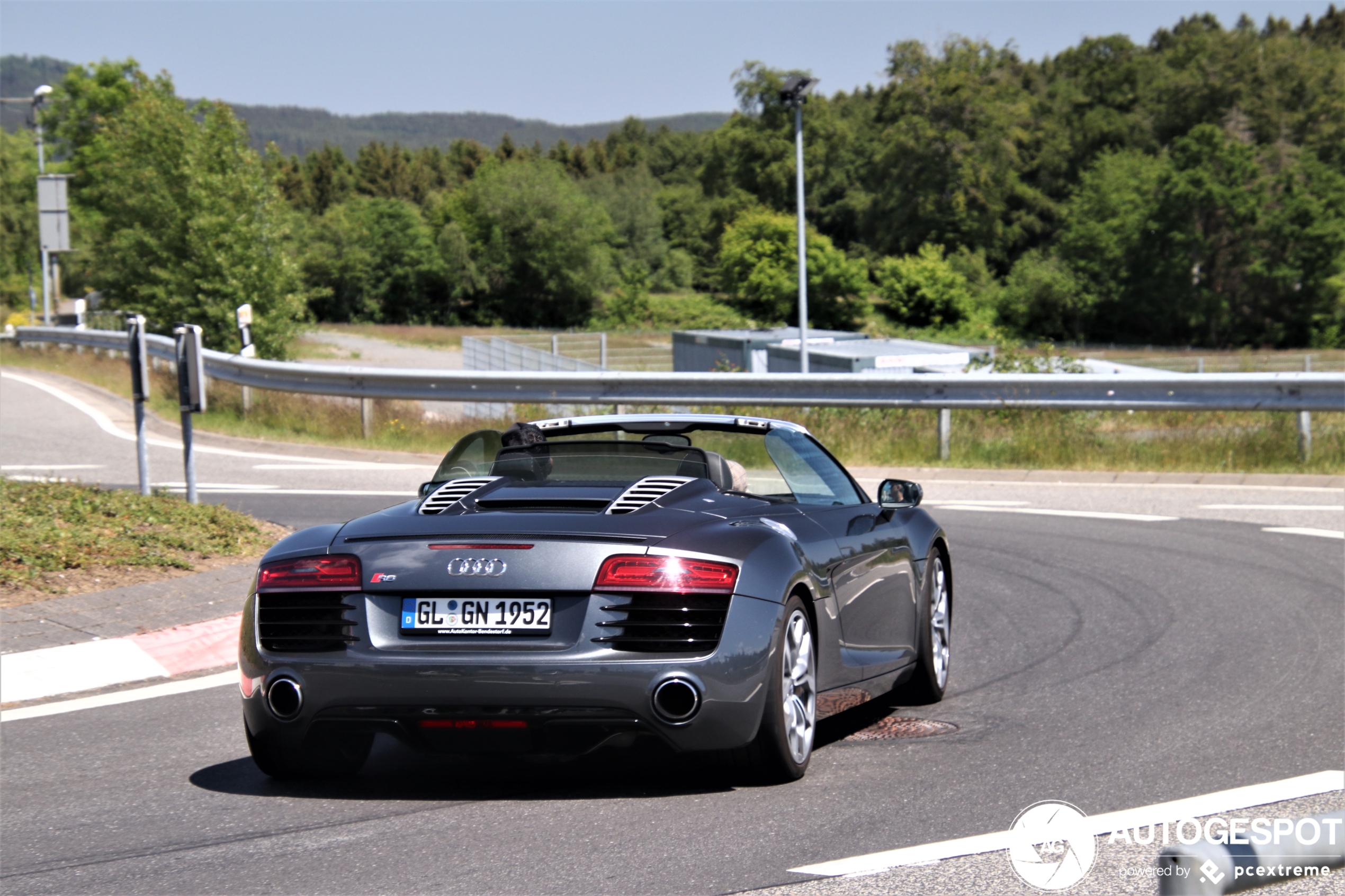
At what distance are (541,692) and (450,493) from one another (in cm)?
99

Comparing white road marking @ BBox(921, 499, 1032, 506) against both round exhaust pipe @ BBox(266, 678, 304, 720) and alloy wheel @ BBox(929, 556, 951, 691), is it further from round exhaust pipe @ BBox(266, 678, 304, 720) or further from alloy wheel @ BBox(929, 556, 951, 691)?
→ round exhaust pipe @ BBox(266, 678, 304, 720)

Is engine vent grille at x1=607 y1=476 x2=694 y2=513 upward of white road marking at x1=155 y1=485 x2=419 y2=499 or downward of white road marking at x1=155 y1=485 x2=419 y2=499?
upward

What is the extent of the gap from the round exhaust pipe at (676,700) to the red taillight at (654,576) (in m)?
0.28

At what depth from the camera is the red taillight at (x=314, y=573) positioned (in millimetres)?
4699

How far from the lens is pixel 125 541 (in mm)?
9094

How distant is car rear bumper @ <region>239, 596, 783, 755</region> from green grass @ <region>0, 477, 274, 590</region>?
429cm

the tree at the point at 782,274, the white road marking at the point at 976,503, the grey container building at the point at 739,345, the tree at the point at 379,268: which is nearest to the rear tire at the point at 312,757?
the white road marking at the point at 976,503

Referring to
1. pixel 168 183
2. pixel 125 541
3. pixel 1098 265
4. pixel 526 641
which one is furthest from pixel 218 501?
pixel 1098 265

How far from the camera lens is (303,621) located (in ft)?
15.6

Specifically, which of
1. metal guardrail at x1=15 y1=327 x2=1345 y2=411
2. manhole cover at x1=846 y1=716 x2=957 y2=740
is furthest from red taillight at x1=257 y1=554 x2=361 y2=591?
metal guardrail at x1=15 y1=327 x2=1345 y2=411

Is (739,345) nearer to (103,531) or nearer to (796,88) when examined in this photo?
(796,88)

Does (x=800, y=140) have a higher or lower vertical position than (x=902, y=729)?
higher

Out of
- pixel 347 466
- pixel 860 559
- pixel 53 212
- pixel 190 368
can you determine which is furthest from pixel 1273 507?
pixel 53 212

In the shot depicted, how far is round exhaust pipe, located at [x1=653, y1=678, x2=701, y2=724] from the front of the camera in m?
4.44
